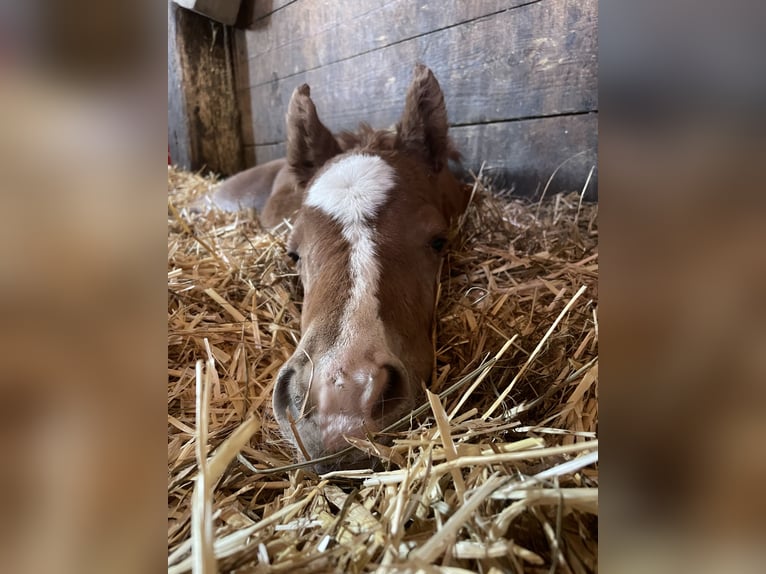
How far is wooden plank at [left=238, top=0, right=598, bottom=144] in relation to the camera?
7.96ft

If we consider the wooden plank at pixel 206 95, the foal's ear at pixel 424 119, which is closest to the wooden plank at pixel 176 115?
the wooden plank at pixel 206 95

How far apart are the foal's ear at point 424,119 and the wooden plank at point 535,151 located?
88cm

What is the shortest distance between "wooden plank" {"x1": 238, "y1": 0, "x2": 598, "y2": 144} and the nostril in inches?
80.0

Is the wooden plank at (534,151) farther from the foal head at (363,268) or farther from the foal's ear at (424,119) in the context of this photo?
the foal's ear at (424,119)

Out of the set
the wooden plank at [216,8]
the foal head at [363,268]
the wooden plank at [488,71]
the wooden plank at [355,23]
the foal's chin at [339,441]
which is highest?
the wooden plank at [216,8]

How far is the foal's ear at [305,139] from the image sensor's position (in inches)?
85.8

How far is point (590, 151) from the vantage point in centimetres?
257

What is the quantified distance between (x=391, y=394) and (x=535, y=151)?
7.19 feet

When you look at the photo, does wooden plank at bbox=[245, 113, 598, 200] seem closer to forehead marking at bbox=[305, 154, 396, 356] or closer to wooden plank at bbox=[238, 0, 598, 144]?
wooden plank at bbox=[238, 0, 598, 144]

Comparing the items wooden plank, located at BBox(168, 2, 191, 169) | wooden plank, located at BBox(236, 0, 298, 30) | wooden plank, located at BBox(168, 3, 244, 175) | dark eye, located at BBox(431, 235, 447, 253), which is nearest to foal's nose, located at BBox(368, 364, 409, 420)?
dark eye, located at BBox(431, 235, 447, 253)

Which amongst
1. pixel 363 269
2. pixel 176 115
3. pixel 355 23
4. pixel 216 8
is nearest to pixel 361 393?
pixel 363 269
